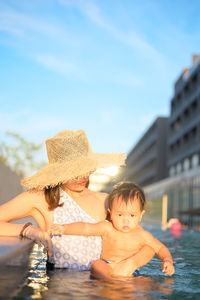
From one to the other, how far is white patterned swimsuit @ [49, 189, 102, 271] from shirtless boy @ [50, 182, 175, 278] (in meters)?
0.09

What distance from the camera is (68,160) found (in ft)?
11.9

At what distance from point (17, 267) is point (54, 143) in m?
1.36

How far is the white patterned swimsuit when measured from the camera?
3449mm

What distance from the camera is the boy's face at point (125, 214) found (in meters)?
3.41

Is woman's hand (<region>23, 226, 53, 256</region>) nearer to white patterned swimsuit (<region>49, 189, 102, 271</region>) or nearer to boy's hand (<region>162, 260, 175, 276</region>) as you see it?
white patterned swimsuit (<region>49, 189, 102, 271</region>)

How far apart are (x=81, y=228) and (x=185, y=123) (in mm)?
46666

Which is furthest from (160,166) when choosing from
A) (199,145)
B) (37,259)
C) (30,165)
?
(37,259)

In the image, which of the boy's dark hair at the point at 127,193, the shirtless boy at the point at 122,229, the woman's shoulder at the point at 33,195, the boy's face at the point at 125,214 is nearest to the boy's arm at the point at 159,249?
the shirtless boy at the point at 122,229

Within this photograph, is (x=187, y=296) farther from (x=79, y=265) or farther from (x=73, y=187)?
(x=73, y=187)

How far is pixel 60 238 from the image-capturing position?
3.44m

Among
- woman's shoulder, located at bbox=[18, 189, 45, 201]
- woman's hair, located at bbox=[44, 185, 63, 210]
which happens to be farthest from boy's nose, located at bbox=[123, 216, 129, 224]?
woman's shoulder, located at bbox=[18, 189, 45, 201]

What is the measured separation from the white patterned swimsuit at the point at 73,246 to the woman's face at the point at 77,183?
140 millimetres

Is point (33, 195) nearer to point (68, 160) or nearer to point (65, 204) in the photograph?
point (65, 204)

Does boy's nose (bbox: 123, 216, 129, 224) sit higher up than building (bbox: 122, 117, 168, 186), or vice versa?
building (bbox: 122, 117, 168, 186)
